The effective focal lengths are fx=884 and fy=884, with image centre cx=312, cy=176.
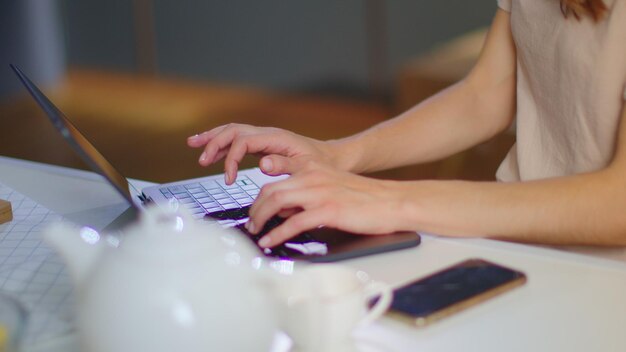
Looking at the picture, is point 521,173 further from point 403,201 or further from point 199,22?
point 199,22

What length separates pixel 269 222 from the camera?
39.3 inches

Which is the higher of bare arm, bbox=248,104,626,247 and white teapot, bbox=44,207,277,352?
white teapot, bbox=44,207,277,352

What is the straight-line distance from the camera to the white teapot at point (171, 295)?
578 mm

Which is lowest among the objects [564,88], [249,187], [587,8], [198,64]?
[198,64]

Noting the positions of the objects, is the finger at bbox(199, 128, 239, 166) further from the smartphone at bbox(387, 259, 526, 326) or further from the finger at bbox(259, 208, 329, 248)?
the smartphone at bbox(387, 259, 526, 326)

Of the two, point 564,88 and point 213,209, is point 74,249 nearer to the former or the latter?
point 213,209

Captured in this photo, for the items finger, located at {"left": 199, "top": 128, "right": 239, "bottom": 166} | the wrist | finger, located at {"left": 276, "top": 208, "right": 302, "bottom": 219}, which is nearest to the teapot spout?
finger, located at {"left": 276, "top": 208, "right": 302, "bottom": 219}

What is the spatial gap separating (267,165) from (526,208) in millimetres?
305

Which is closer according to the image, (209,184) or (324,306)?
(324,306)

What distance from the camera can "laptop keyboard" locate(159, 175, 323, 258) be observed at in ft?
3.06

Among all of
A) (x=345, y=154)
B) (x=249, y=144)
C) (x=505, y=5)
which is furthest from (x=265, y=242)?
(x=505, y=5)

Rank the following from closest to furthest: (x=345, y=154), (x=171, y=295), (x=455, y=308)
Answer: (x=171, y=295) < (x=455, y=308) < (x=345, y=154)

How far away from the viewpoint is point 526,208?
1.00 meters

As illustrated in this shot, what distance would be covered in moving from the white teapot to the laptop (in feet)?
0.49
